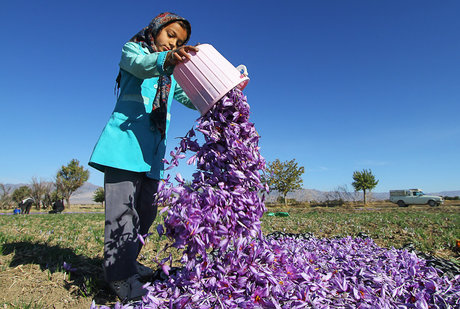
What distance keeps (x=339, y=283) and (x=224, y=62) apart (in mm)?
2201

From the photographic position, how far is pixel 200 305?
5.65 ft

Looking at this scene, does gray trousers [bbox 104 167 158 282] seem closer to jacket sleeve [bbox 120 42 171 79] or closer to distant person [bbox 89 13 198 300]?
distant person [bbox 89 13 198 300]

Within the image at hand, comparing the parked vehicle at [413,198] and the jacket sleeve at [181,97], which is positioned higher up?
the jacket sleeve at [181,97]

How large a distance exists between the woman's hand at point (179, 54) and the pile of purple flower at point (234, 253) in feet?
1.55

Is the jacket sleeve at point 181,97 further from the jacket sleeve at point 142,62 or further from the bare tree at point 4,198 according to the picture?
the bare tree at point 4,198

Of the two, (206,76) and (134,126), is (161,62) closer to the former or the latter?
(206,76)

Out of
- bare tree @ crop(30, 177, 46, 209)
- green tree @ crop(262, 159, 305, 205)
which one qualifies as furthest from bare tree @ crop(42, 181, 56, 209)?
green tree @ crop(262, 159, 305, 205)

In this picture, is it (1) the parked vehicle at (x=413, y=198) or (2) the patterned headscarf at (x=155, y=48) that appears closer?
(2) the patterned headscarf at (x=155, y=48)

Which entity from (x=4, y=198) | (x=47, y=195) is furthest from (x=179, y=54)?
(x=4, y=198)

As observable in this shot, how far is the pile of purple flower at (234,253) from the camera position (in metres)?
1.81

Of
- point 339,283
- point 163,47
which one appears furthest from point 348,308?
point 163,47

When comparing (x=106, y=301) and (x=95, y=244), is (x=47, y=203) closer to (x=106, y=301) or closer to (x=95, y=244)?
(x=95, y=244)

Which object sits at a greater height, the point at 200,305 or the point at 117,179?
the point at 117,179

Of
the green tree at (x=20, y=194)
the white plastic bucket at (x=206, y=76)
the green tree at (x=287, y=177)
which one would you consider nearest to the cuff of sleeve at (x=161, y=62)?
the white plastic bucket at (x=206, y=76)
